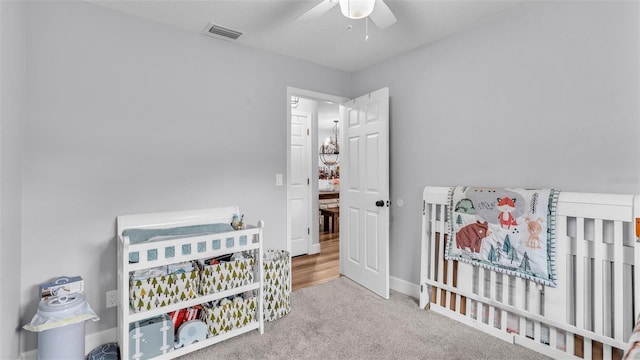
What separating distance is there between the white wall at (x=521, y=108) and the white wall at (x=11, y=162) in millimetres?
2748

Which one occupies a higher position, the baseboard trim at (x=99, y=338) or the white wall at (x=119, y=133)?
the white wall at (x=119, y=133)

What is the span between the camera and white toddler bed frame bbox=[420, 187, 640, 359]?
1678 millimetres

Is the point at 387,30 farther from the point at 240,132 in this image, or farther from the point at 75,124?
the point at 75,124

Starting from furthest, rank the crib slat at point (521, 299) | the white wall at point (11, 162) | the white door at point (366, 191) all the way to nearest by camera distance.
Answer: the white door at point (366, 191), the crib slat at point (521, 299), the white wall at point (11, 162)

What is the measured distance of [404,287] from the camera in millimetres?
2957

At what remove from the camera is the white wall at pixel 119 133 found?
1935 mm

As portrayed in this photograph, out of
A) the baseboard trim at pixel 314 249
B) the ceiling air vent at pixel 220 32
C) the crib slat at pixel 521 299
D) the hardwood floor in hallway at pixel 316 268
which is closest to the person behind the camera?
the crib slat at pixel 521 299

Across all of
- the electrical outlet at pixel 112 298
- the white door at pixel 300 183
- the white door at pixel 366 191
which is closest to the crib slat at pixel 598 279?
the white door at pixel 366 191

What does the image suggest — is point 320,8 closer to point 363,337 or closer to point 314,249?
point 363,337

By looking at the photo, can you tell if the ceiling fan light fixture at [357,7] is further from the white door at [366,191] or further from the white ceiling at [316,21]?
the white door at [366,191]

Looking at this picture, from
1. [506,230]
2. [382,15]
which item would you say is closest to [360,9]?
[382,15]

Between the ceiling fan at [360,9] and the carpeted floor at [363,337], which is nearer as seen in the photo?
the ceiling fan at [360,9]

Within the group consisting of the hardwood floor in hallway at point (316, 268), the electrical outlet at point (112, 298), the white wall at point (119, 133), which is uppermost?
the white wall at point (119, 133)

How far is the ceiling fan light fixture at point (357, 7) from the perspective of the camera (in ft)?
5.11
